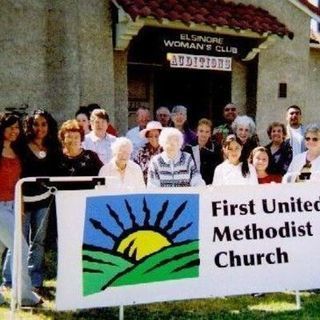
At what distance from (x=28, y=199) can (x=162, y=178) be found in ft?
4.39

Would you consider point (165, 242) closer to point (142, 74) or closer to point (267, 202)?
point (267, 202)

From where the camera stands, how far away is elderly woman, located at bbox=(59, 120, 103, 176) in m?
6.26

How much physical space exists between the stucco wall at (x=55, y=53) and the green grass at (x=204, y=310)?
150 inches

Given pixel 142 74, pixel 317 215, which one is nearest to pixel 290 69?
pixel 142 74

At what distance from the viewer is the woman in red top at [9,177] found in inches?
230

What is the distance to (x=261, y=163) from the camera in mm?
6887

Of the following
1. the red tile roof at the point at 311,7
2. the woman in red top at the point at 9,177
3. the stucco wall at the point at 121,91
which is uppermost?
the red tile roof at the point at 311,7

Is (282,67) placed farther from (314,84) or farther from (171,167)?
(171,167)

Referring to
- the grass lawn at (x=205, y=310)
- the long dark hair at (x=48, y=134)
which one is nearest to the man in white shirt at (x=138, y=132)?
the long dark hair at (x=48, y=134)

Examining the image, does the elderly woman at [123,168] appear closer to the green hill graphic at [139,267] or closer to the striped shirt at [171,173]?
the striped shirt at [171,173]

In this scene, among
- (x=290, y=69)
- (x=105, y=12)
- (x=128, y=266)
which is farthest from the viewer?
(x=290, y=69)

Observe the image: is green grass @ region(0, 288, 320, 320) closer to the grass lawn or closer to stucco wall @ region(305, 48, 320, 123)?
the grass lawn

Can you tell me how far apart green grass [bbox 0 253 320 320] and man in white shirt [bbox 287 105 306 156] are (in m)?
2.27

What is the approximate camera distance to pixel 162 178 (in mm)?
6383
